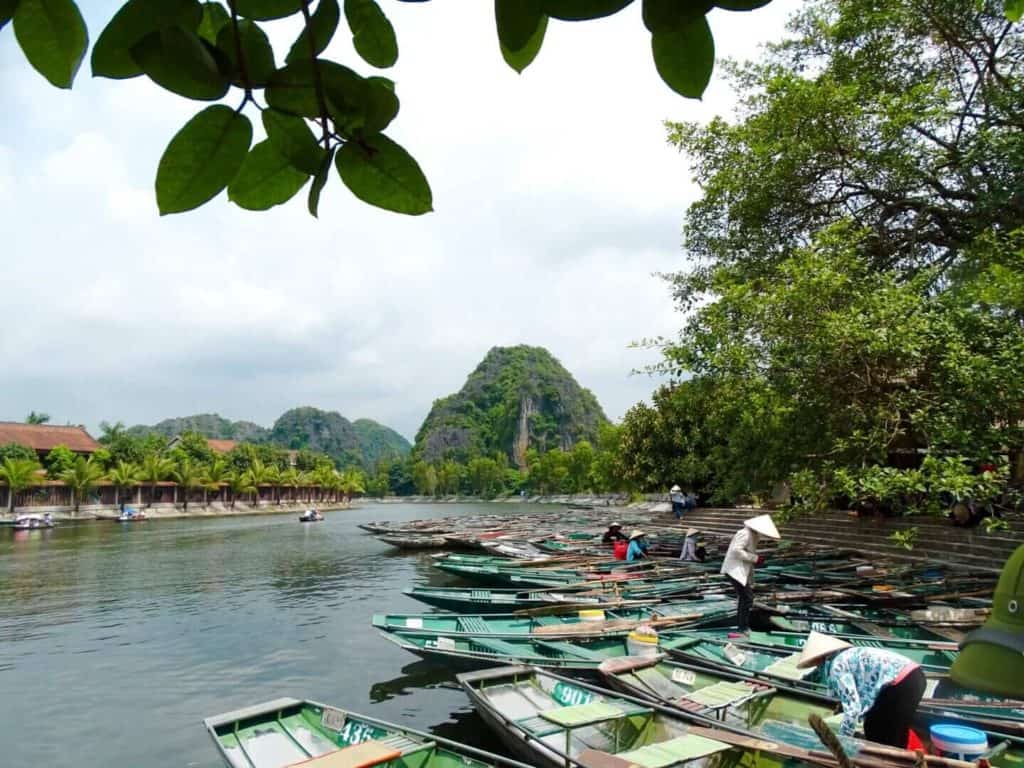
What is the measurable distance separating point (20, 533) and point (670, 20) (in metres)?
41.5

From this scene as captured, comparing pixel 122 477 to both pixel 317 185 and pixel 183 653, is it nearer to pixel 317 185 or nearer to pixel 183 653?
pixel 183 653

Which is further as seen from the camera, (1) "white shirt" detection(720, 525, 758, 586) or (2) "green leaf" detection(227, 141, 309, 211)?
(1) "white shirt" detection(720, 525, 758, 586)

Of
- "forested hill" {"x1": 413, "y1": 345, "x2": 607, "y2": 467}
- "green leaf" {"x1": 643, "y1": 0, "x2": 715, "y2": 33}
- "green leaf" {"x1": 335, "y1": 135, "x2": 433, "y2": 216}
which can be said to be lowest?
"green leaf" {"x1": 335, "y1": 135, "x2": 433, "y2": 216}

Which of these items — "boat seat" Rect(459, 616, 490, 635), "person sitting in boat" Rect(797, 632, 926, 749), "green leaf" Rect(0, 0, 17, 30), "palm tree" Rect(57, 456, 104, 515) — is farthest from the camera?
"palm tree" Rect(57, 456, 104, 515)

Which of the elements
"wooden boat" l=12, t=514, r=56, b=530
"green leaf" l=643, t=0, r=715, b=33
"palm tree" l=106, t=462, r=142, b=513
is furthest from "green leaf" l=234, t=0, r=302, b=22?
"palm tree" l=106, t=462, r=142, b=513

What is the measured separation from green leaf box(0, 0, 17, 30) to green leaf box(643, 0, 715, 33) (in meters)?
0.69

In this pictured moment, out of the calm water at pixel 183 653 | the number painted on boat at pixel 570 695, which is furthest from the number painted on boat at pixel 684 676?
the calm water at pixel 183 653

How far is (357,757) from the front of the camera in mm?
5121

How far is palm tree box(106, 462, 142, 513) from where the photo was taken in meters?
45.0

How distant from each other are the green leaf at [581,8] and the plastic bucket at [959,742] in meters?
5.56

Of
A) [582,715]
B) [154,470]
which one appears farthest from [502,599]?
[154,470]

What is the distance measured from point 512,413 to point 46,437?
80725 mm

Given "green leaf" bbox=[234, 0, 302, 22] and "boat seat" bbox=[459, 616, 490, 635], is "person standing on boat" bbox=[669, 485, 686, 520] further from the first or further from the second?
"green leaf" bbox=[234, 0, 302, 22]

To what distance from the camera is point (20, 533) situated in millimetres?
33688
